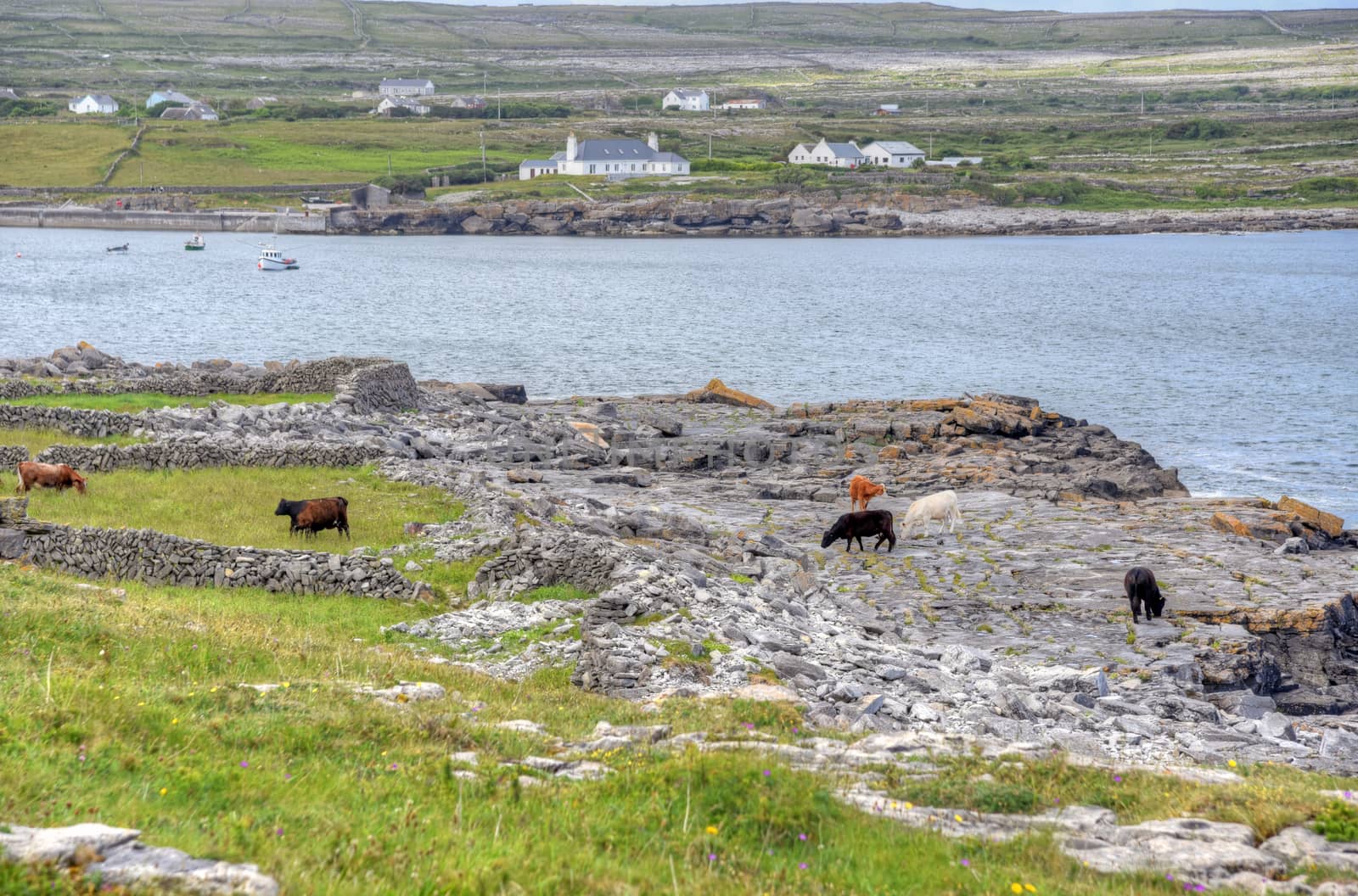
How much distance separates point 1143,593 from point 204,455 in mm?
22660

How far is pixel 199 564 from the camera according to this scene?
21391 millimetres

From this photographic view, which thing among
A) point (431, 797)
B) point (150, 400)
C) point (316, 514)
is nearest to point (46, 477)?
point (316, 514)

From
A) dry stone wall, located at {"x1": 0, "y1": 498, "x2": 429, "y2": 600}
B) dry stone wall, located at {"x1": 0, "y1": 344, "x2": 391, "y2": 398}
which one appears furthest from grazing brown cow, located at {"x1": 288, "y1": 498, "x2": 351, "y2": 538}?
dry stone wall, located at {"x1": 0, "y1": 344, "x2": 391, "y2": 398}

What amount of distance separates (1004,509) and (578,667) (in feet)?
63.5

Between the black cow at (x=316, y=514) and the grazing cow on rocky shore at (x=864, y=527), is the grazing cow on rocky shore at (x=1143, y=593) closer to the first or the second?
the grazing cow on rocky shore at (x=864, y=527)

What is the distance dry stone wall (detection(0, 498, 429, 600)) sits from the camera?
2122 centimetres

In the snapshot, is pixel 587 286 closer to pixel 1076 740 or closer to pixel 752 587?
pixel 752 587

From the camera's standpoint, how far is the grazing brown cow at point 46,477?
26.3 meters

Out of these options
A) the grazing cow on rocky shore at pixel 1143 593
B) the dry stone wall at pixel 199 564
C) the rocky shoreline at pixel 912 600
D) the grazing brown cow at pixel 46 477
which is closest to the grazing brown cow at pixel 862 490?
the rocky shoreline at pixel 912 600

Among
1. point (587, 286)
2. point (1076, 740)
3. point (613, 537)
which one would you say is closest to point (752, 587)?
point (613, 537)

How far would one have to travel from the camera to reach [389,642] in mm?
18672

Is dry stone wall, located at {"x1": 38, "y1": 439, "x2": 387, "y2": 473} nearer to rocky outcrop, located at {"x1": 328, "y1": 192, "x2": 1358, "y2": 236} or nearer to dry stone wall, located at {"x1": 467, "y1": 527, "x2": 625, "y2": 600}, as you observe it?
dry stone wall, located at {"x1": 467, "y1": 527, "x2": 625, "y2": 600}

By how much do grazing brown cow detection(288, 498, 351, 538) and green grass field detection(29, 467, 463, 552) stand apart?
26 cm

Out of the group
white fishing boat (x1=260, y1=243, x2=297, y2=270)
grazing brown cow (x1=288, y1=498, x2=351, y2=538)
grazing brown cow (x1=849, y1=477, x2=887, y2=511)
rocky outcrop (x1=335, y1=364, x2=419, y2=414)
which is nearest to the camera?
grazing brown cow (x1=288, y1=498, x2=351, y2=538)
